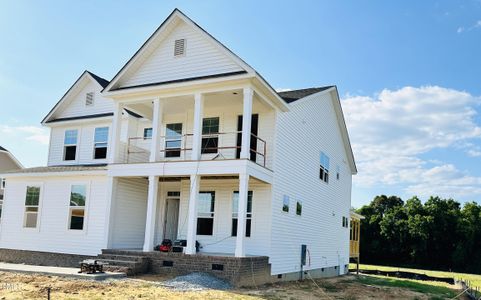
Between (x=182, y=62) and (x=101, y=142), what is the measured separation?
7.47m

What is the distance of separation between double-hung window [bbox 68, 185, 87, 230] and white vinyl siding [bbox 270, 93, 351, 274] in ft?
27.6

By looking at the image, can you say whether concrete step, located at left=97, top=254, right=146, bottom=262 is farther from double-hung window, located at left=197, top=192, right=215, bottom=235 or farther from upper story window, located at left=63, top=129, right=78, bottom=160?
upper story window, located at left=63, top=129, right=78, bottom=160

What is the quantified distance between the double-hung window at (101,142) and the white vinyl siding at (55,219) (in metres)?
2.62

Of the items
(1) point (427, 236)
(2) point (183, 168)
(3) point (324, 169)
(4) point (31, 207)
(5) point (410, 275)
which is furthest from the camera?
(1) point (427, 236)

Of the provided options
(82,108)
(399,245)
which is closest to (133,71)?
(82,108)

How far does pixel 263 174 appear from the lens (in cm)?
1764

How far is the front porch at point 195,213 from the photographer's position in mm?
17703

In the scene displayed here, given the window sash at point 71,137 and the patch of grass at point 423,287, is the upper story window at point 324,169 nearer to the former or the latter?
the patch of grass at point 423,287

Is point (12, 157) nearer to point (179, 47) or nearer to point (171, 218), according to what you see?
point (171, 218)

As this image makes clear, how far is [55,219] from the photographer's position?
21.3 m

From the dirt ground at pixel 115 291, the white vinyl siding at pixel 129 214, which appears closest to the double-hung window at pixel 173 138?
the white vinyl siding at pixel 129 214

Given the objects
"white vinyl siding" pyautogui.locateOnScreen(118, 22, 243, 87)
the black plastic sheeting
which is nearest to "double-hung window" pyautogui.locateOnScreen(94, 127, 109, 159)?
"white vinyl siding" pyautogui.locateOnScreen(118, 22, 243, 87)

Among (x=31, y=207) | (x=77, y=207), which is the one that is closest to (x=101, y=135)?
(x=77, y=207)

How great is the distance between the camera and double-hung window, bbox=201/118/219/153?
795 inches
